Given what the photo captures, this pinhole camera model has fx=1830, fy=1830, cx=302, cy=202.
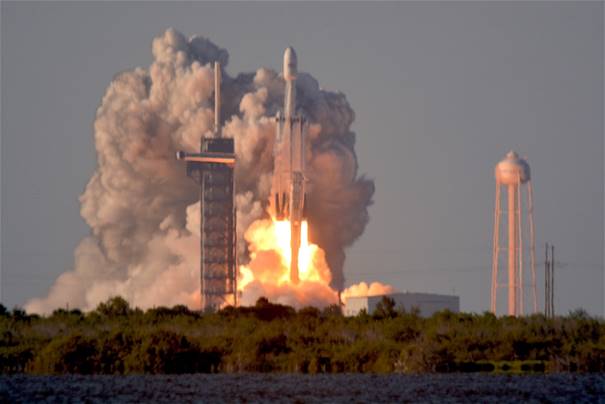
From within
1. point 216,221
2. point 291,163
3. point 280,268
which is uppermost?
point 291,163

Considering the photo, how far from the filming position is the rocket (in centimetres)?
13038

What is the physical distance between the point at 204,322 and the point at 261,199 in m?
48.8

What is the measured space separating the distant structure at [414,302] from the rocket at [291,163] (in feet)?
22.5

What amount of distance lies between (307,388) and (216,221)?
68.6 metres

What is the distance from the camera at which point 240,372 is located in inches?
2911

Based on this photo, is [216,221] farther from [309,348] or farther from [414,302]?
[309,348]

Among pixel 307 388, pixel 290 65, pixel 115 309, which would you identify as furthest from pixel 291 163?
pixel 307 388

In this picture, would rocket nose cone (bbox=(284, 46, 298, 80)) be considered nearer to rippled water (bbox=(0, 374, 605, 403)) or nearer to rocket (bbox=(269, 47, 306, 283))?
rocket (bbox=(269, 47, 306, 283))

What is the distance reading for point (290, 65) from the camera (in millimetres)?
131750

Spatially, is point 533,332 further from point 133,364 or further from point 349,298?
point 349,298

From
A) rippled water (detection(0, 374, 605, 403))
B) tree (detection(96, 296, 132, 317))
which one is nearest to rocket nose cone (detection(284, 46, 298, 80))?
tree (detection(96, 296, 132, 317))

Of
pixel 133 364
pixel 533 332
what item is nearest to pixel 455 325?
pixel 533 332

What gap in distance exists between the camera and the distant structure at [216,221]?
438 ft

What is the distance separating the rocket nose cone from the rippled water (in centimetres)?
6174
